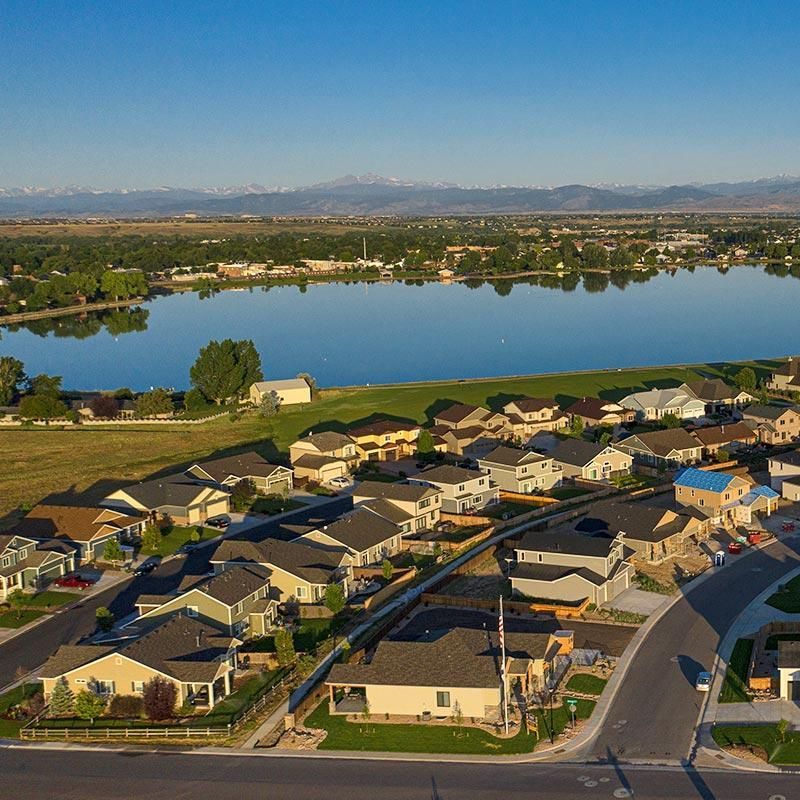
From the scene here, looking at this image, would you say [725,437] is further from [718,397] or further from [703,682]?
[703,682]

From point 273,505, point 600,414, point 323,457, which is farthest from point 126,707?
point 600,414

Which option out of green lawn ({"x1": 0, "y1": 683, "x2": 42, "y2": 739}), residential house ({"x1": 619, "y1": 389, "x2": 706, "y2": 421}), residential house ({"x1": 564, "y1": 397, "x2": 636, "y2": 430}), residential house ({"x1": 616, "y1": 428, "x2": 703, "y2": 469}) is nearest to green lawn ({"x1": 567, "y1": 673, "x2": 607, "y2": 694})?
green lawn ({"x1": 0, "y1": 683, "x2": 42, "y2": 739})

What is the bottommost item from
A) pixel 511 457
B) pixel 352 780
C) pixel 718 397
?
pixel 352 780

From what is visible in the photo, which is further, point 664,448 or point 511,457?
point 664,448

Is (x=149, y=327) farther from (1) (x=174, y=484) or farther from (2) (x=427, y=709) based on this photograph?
(2) (x=427, y=709)

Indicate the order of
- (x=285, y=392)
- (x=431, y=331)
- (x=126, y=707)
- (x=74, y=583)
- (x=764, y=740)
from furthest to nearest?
1. (x=431, y=331)
2. (x=285, y=392)
3. (x=74, y=583)
4. (x=126, y=707)
5. (x=764, y=740)

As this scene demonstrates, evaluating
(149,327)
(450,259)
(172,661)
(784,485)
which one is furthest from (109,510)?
(450,259)

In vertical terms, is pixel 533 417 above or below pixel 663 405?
below
